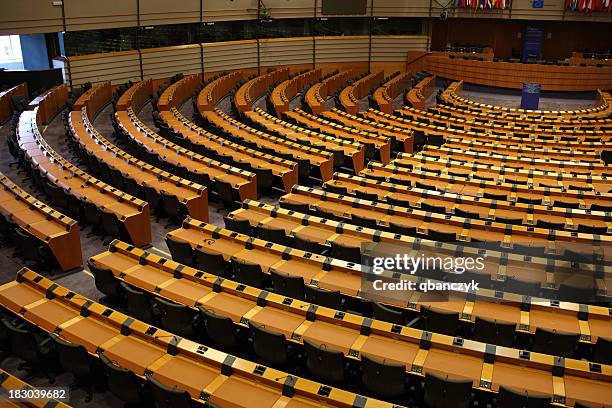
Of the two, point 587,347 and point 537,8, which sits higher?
point 537,8

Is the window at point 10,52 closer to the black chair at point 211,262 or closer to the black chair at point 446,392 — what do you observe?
the black chair at point 211,262

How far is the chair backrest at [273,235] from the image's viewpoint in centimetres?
1023

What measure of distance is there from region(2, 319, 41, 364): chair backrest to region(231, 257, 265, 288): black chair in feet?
9.67

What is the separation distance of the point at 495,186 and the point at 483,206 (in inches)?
48.5

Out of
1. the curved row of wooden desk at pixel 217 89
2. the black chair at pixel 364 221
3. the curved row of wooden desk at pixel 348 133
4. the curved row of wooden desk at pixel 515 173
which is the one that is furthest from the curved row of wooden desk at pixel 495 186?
the curved row of wooden desk at pixel 217 89

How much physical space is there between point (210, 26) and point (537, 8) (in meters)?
15.2

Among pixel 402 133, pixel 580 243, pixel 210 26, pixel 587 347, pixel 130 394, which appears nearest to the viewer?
pixel 130 394

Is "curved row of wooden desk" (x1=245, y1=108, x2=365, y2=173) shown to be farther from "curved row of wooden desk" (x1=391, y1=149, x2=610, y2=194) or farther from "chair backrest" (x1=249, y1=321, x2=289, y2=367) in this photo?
"chair backrest" (x1=249, y1=321, x2=289, y2=367)

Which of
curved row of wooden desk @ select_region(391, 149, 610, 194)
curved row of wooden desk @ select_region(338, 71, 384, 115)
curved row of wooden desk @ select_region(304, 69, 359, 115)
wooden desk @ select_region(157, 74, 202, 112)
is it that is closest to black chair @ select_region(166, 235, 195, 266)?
curved row of wooden desk @ select_region(391, 149, 610, 194)

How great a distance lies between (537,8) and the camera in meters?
28.1

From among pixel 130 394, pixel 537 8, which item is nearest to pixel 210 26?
pixel 537 8

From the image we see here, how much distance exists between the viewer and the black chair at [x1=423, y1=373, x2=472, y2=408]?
6.39 meters

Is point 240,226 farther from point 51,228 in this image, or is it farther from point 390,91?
point 390,91

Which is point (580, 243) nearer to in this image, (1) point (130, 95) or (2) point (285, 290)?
(2) point (285, 290)
